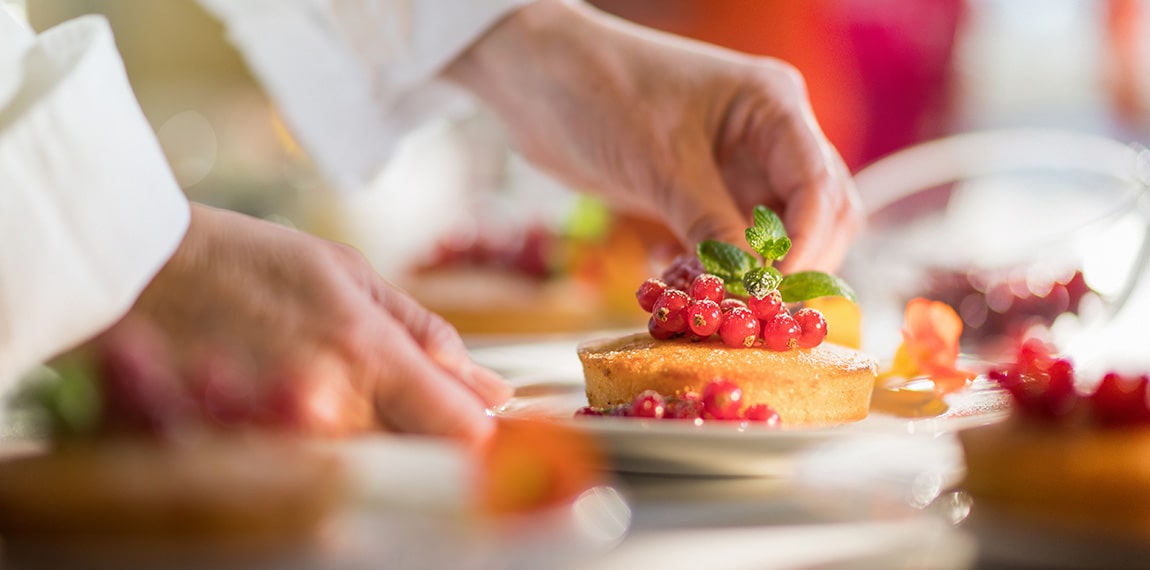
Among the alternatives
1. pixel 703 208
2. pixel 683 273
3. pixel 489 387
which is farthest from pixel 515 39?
pixel 489 387

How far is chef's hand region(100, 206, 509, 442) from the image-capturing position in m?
0.61

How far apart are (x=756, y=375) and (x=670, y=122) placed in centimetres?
53

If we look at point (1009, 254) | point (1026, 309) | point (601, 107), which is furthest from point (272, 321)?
point (1009, 254)

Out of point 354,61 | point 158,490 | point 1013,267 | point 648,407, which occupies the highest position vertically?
point 1013,267

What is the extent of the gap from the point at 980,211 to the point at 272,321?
3.00m

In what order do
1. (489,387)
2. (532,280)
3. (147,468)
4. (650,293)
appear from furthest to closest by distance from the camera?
(532,280), (650,293), (489,387), (147,468)

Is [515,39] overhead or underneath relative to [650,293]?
overhead

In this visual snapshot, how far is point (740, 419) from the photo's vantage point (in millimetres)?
728

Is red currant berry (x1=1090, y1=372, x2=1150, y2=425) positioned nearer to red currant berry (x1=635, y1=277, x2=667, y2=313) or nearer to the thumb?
red currant berry (x1=635, y1=277, x2=667, y2=313)

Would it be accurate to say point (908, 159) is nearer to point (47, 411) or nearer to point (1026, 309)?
point (1026, 309)

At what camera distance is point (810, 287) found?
0.92m

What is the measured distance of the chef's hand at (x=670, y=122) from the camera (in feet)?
3.80

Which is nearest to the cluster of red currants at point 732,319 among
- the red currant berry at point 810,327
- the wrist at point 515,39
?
the red currant berry at point 810,327

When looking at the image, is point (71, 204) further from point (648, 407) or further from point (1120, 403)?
point (1120, 403)
